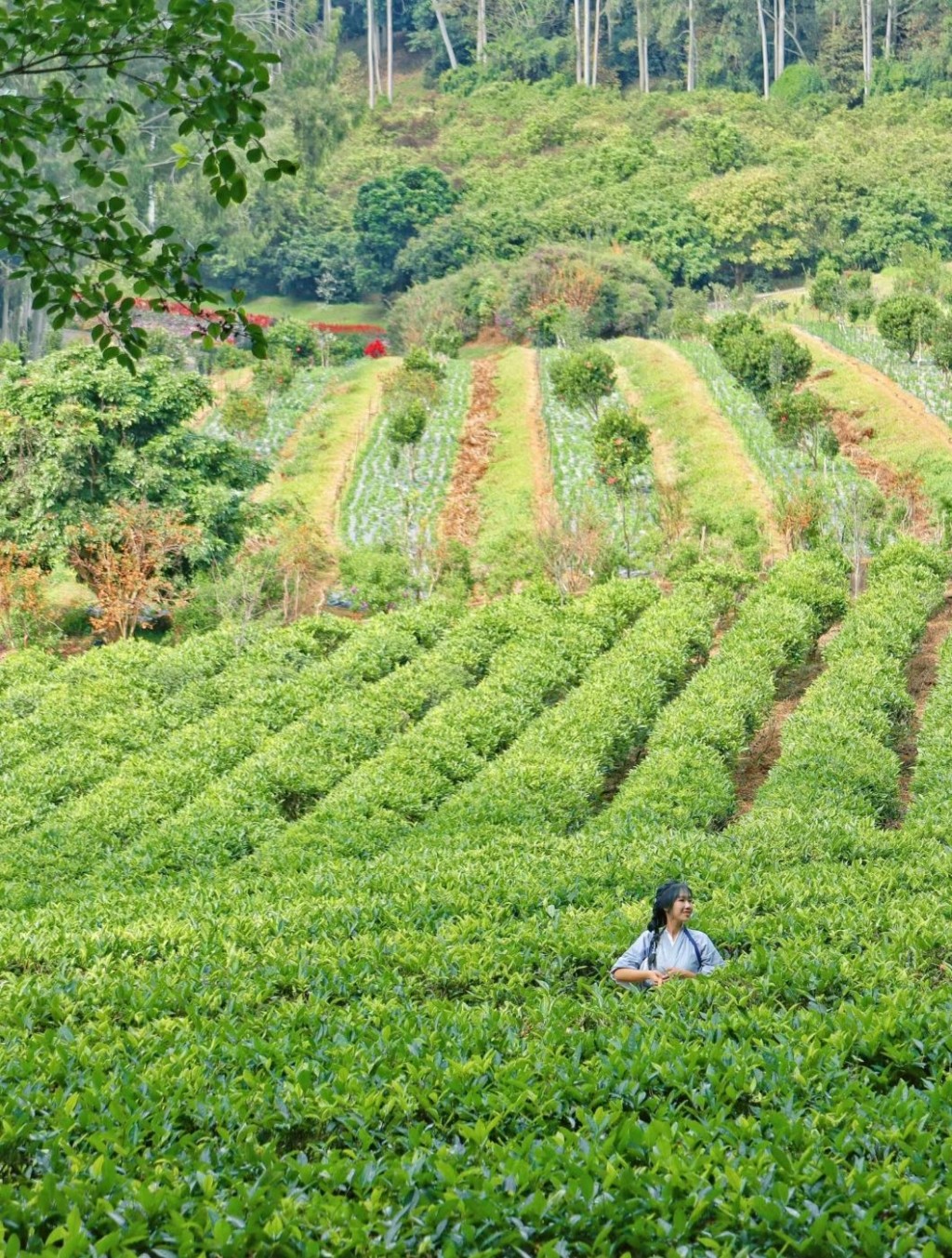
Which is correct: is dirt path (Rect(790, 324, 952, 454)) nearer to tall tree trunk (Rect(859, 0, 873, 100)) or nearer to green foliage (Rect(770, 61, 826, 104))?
green foliage (Rect(770, 61, 826, 104))

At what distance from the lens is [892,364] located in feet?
161

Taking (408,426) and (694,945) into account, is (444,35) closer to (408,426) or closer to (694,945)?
(408,426)

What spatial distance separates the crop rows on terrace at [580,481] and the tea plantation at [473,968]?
12.4 metres

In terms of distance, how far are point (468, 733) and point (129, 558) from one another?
42.9 feet

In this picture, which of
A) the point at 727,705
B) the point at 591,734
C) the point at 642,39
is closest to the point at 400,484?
the point at 727,705

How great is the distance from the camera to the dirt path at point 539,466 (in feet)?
106

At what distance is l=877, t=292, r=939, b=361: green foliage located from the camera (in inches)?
1868

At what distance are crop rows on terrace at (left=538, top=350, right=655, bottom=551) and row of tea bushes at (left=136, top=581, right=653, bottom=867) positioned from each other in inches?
231

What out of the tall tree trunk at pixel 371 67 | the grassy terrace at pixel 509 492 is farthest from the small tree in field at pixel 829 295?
the tall tree trunk at pixel 371 67

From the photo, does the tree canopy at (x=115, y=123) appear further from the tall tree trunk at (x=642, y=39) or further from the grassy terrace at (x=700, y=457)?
the tall tree trunk at (x=642, y=39)

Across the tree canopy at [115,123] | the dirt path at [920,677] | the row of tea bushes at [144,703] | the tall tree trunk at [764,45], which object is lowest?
the dirt path at [920,677]

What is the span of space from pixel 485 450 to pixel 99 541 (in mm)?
18065

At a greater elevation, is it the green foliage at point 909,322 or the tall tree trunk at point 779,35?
the tall tree trunk at point 779,35

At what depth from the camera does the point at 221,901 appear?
11.9 meters
